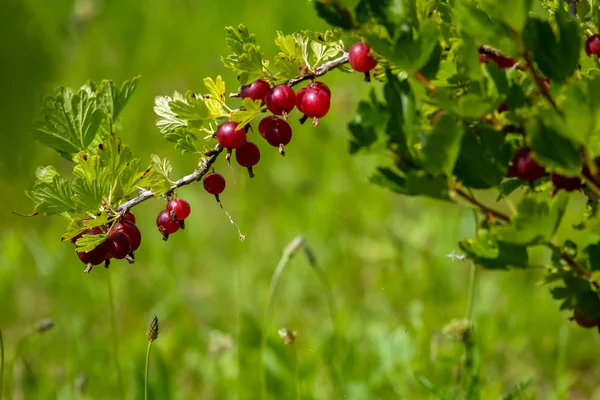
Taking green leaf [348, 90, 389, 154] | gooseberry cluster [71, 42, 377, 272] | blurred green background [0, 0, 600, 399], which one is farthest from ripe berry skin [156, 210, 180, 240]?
blurred green background [0, 0, 600, 399]

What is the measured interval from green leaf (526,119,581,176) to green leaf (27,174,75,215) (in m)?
0.70

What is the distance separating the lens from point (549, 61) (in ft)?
3.50

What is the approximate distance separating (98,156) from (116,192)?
0.22ft

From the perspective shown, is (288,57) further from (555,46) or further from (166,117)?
(555,46)

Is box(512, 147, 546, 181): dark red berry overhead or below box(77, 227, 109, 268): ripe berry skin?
overhead

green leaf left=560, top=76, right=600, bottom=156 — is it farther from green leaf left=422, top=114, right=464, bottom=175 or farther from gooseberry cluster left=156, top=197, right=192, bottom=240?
gooseberry cluster left=156, top=197, right=192, bottom=240

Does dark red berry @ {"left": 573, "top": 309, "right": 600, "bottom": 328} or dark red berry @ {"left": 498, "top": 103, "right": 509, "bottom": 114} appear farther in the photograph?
dark red berry @ {"left": 573, "top": 309, "right": 600, "bottom": 328}

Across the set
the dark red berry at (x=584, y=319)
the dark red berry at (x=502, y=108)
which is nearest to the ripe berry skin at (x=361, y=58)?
the dark red berry at (x=502, y=108)

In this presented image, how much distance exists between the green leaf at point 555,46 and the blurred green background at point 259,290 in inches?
44.3

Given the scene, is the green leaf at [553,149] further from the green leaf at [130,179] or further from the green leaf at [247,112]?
the green leaf at [130,179]

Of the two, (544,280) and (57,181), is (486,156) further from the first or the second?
(57,181)

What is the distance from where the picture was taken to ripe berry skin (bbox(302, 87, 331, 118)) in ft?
3.99

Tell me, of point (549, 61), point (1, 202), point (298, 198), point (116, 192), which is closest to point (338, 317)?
point (298, 198)

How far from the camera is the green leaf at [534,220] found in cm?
105
